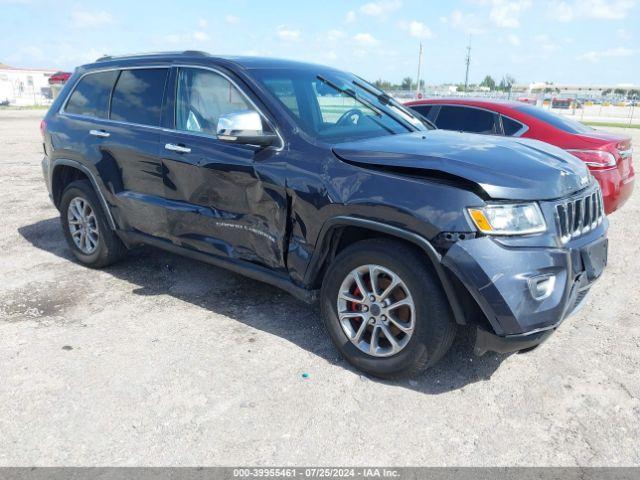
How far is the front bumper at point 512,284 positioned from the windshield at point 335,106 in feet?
4.07

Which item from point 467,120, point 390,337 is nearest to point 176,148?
point 390,337

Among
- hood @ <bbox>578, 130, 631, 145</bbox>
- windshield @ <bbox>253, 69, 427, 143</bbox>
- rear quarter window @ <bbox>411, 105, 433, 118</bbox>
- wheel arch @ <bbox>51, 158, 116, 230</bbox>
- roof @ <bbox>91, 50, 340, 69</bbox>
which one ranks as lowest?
wheel arch @ <bbox>51, 158, 116, 230</bbox>

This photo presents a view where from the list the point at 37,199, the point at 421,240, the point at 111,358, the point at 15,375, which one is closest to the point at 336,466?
the point at 421,240

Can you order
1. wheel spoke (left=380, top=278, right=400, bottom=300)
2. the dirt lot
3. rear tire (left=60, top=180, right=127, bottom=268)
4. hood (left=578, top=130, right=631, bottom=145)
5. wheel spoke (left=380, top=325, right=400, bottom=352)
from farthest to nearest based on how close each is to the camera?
hood (left=578, top=130, right=631, bottom=145) < rear tire (left=60, top=180, right=127, bottom=268) < wheel spoke (left=380, top=325, right=400, bottom=352) < wheel spoke (left=380, top=278, right=400, bottom=300) < the dirt lot

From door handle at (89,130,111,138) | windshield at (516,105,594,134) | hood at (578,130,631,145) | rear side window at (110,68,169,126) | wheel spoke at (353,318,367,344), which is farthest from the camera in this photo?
windshield at (516,105,594,134)

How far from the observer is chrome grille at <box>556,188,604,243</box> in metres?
3.06

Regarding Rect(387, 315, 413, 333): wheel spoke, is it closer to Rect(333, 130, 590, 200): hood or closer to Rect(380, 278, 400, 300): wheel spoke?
Rect(380, 278, 400, 300): wheel spoke

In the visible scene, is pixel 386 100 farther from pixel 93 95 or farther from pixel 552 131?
pixel 552 131

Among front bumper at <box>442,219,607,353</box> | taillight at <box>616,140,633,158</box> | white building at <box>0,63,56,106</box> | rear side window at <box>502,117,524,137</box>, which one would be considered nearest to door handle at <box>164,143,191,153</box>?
front bumper at <box>442,219,607,353</box>

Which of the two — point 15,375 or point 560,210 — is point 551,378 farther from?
point 15,375

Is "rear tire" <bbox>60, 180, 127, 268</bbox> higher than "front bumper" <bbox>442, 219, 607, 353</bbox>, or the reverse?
"front bumper" <bbox>442, 219, 607, 353</bbox>

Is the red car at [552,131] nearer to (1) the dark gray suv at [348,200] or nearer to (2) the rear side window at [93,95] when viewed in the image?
(1) the dark gray suv at [348,200]

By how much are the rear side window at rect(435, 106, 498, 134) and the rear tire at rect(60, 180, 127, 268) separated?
426cm

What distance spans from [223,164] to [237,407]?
1668mm
